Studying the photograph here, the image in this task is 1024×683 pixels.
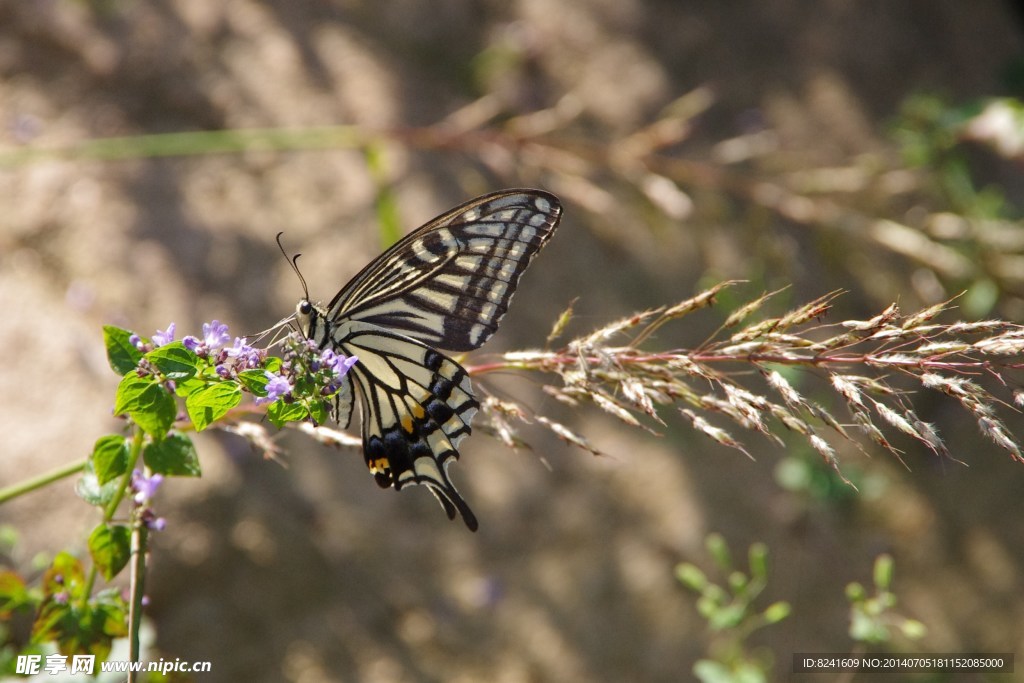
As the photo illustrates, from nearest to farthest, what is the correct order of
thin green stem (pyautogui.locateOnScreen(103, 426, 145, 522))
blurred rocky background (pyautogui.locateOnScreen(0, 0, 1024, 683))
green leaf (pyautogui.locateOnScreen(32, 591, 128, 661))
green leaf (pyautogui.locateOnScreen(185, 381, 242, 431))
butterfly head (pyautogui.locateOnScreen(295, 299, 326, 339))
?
green leaf (pyautogui.locateOnScreen(185, 381, 242, 431)) < thin green stem (pyautogui.locateOnScreen(103, 426, 145, 522)) < green leaf (pyautogui.locateOnScreen(32, 591, 128, 661)) < butterfly head (pyautogui.locateOnScreen(295, 299, 326, 339)) < blurred rocky background (pyautogui.locateOnScreen(0, 0, 1024, 683))

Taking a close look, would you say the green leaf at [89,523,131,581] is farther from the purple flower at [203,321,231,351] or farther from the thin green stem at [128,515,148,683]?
the purple flower at [203,321,231,351]

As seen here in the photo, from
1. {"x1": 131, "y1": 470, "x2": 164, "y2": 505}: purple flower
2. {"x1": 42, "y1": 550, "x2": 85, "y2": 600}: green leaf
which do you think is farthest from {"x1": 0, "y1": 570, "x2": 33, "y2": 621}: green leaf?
{"x1": 131, "y1": 470, "x2": 164, "y2": 505}: purple flower

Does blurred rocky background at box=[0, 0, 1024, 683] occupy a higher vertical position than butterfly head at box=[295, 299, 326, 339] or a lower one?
higher

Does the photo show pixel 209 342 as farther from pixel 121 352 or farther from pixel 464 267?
pixel 464 267

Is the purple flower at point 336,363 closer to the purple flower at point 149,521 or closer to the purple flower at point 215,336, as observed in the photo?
the purple flower at point 215,336

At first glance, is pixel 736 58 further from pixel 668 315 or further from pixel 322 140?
pixel 668 315

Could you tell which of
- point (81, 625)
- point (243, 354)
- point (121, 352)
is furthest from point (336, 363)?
point (81, 625)
